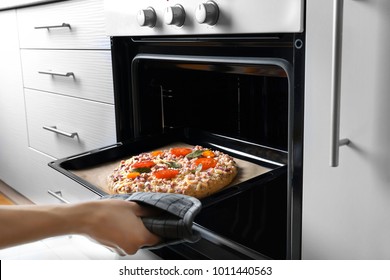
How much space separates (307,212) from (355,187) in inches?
4.2

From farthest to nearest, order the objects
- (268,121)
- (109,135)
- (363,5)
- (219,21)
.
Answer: (109,135), (268,121), (219,21), (363,5)

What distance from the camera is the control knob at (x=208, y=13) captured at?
0.87 meters

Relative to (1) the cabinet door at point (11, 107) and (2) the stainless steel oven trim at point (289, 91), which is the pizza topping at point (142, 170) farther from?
(1) the cabinet door at point (11, 107)

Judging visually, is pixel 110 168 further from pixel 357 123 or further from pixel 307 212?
pixel 357 123

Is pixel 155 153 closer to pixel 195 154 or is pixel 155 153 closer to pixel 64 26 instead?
pixel 195 154

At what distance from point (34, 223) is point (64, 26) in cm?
101

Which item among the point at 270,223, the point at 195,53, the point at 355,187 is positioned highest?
the point at 195,53

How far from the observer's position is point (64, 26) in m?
1.50

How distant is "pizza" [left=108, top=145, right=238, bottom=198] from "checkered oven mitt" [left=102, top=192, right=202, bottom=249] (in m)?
0.20

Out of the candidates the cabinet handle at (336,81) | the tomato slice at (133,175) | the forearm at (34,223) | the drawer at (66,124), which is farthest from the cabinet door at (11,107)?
the cabinet handle at (336,81)

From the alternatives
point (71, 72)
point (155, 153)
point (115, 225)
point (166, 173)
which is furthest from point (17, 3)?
point (115, 225)

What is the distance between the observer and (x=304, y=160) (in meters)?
0.77

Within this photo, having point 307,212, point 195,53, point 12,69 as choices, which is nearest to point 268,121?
point 195,53
